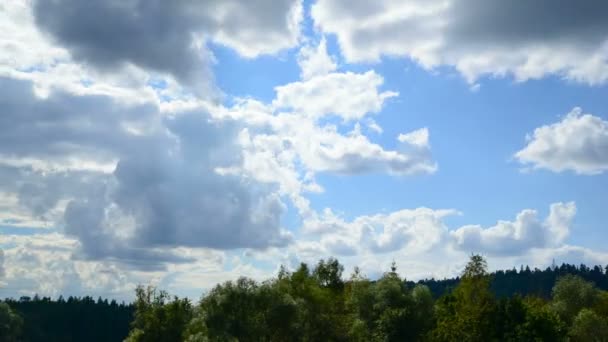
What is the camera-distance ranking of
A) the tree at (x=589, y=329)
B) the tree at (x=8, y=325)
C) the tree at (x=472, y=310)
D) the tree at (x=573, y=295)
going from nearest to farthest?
the tree at (x=472, y=310), the tree at (x=589, y=329), the tree at (x=573, y=295), the tree at (x=8, y=325)

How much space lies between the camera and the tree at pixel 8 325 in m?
170

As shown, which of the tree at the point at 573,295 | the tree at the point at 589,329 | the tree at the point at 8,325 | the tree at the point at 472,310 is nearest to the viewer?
the tree at the point at 472,310

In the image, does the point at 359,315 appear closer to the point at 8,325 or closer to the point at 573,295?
the point at 573,295

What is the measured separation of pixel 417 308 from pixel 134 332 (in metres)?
41.4

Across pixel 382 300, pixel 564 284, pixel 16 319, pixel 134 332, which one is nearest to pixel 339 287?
pixel 382 300

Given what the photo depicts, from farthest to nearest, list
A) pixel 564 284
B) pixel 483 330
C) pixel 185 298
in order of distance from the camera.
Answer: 1. pixel 564 284
2. pixel 185 298
3. pixel 483 330

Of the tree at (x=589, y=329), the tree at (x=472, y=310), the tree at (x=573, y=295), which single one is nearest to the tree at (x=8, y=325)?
the tree at (x=472, y=310)

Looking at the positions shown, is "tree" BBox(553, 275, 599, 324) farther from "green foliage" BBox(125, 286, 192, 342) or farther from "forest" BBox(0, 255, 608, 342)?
"green foliage" BBox(125, 286, 192, 342)

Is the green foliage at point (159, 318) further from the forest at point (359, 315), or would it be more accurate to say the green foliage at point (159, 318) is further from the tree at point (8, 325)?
the tree at point (8, 325)

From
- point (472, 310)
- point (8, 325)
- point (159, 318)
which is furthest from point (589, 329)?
point (8, 325)

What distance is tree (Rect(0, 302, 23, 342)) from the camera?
557 feet

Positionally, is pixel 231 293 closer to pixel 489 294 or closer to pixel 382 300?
pixel 382 300

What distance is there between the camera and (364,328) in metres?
98.1

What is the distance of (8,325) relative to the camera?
553ft
